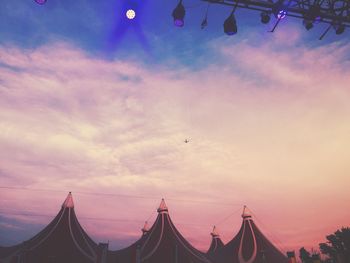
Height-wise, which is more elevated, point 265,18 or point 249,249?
point 265,18

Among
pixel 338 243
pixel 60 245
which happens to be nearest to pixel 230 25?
pixel 60 245

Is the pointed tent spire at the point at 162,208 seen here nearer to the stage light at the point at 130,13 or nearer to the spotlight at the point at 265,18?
the spotlight at the point at 265,18

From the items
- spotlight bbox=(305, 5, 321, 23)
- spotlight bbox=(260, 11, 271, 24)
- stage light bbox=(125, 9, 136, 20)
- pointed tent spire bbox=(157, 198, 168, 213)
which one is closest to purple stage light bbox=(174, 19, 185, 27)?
stage light bbox=(125, 9, 136, 20)

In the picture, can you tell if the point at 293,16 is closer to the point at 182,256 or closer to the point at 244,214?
the point at 182,256

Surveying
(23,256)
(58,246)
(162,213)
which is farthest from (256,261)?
(23,256)

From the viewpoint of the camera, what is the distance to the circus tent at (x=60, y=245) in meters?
19.6

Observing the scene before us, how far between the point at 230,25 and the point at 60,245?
1795cm

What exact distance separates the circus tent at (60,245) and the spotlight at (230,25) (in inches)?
683

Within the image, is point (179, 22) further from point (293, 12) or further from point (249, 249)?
point (249, 249)

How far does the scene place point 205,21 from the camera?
7.87 m

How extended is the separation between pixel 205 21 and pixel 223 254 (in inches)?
840

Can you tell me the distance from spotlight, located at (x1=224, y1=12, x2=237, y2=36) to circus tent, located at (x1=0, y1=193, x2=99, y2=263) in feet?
56.9

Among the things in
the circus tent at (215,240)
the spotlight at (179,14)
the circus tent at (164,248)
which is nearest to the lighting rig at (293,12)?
the spotlight at (179,14)

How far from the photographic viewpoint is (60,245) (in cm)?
2020
